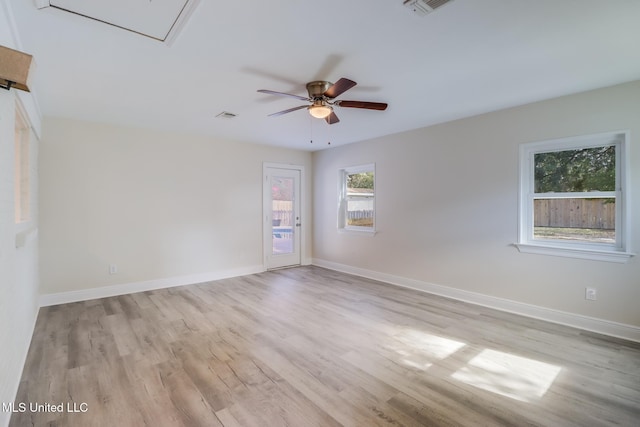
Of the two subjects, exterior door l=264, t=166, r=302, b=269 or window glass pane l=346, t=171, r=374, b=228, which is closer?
window glass pane l=346, t=171, r=374, b=228

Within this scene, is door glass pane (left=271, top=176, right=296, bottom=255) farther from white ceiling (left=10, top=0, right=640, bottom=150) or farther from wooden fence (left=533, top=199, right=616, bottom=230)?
wooden fence (left=533, top=199, right=616, bottom=230)

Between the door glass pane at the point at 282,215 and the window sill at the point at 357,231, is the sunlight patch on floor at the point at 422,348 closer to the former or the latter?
the window sill at the point at 357,231

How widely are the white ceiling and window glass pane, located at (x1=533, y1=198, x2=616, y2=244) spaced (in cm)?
120

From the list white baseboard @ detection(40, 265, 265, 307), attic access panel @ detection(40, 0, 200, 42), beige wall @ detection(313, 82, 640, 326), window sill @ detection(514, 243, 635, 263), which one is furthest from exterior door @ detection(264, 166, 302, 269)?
window sill @ detection(514, 243, 635, 263)

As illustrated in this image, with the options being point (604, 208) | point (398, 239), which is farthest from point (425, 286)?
point (604, 208)

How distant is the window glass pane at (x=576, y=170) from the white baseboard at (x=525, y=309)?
137 centimetres

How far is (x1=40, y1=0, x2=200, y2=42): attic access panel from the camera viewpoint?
68.1 inches

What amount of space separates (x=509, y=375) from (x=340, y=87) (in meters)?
2.67

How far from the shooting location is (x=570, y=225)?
3.35 m

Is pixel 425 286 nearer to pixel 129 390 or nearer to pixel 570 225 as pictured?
pixel 570 225

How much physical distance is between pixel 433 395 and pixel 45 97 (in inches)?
182

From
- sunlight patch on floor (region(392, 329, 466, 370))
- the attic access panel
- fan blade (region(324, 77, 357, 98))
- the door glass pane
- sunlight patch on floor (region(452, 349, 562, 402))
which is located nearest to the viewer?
the attic access panel

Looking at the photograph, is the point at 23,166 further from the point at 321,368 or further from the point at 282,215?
the point at 282,215

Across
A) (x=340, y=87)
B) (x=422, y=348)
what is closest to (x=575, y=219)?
(x=422, y=348)
